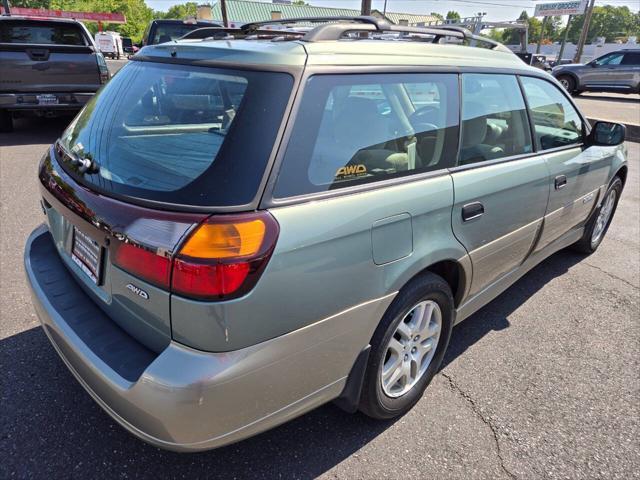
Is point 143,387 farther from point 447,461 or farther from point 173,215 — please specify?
point 447,461

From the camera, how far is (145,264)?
155 centimetres

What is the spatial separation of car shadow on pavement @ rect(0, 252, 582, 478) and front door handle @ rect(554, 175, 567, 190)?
76.3 inches

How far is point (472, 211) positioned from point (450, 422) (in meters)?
1.07

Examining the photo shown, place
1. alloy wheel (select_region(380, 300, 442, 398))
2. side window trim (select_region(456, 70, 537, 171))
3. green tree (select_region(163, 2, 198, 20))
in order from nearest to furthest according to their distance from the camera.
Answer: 1. alloy wheel (select_region(380, 300, 442, 398))
2. side window trim (select_region(456, 70, 537, 171))
3. green tree (select_region(163, 2, 198, 20))

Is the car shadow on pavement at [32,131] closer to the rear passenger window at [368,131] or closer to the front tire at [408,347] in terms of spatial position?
the rear passenger window at [368,131]

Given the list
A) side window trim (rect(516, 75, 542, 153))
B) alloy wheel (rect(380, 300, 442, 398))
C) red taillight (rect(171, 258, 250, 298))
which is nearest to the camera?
red taillight (rect(171, 258, 250, 298))

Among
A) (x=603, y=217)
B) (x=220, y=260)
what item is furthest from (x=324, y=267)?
(x=603, y=217)

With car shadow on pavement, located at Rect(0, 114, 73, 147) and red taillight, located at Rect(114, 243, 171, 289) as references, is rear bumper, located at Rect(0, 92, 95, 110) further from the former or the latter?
red taillight, located at Rect(114, 243, 171, 289)

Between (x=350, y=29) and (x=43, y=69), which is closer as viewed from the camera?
(x=350, y=29)

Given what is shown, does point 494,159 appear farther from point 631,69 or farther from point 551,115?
point 631,69

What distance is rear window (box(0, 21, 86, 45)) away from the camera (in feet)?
25.1

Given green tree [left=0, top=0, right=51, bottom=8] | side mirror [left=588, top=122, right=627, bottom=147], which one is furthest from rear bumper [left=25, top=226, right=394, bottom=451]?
green tree [left=0, top=0, right=51, bottom=8]

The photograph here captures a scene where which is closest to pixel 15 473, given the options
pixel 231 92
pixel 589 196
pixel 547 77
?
pixel 231 92

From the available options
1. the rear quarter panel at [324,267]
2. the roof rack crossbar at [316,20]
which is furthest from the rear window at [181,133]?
the roof rack crossbar at [316,20]
